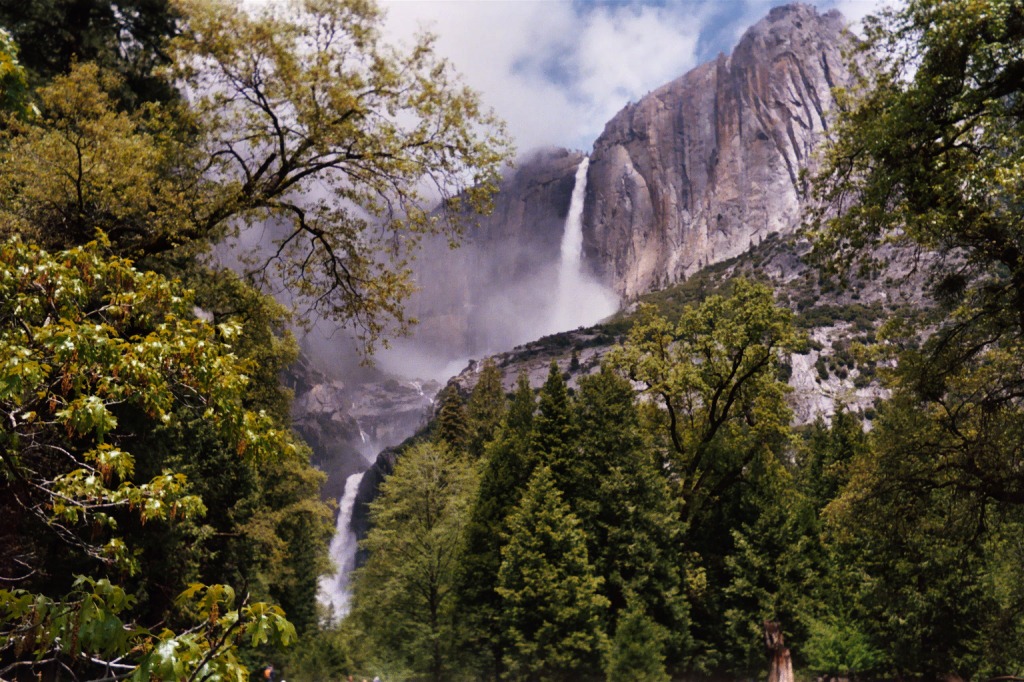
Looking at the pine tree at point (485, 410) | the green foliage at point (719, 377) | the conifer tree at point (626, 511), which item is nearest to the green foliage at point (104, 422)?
the green foliage at point (719, 377)

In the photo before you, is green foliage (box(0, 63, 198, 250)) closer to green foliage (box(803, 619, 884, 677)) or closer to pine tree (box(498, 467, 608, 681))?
pine tree (box(498, 467, 608, 681))

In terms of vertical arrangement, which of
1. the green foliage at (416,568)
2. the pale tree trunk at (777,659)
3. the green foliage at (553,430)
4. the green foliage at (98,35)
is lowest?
the pale tree trunk at (777,659)

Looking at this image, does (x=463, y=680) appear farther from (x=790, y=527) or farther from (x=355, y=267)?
(x=355, y=267)

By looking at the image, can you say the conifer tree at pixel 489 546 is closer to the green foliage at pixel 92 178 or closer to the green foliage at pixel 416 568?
the green foliage at pixel 416 568

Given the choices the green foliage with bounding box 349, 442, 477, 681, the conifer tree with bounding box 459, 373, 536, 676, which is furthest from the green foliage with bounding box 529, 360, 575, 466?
the green foliage with bounding box 349, 442, 477, 681

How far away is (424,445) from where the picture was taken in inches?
1236

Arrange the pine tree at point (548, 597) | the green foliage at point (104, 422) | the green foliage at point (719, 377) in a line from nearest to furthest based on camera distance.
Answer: the green foliage at point (104, 422) < the pine tree at point (548, 597) < the green foliage at point (719, 377)

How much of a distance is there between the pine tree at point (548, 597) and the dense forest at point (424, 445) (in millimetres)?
148

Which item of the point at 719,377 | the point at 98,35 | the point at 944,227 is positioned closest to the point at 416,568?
the point at 719,377

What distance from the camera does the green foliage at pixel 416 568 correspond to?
2519cm

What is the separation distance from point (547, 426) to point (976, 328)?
17.9 m

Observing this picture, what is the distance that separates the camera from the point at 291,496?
31.2 m

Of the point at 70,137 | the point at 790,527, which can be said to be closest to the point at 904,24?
the point at 70,137

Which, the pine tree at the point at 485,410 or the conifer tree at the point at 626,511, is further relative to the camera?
the pine tree at the point at 485,410
